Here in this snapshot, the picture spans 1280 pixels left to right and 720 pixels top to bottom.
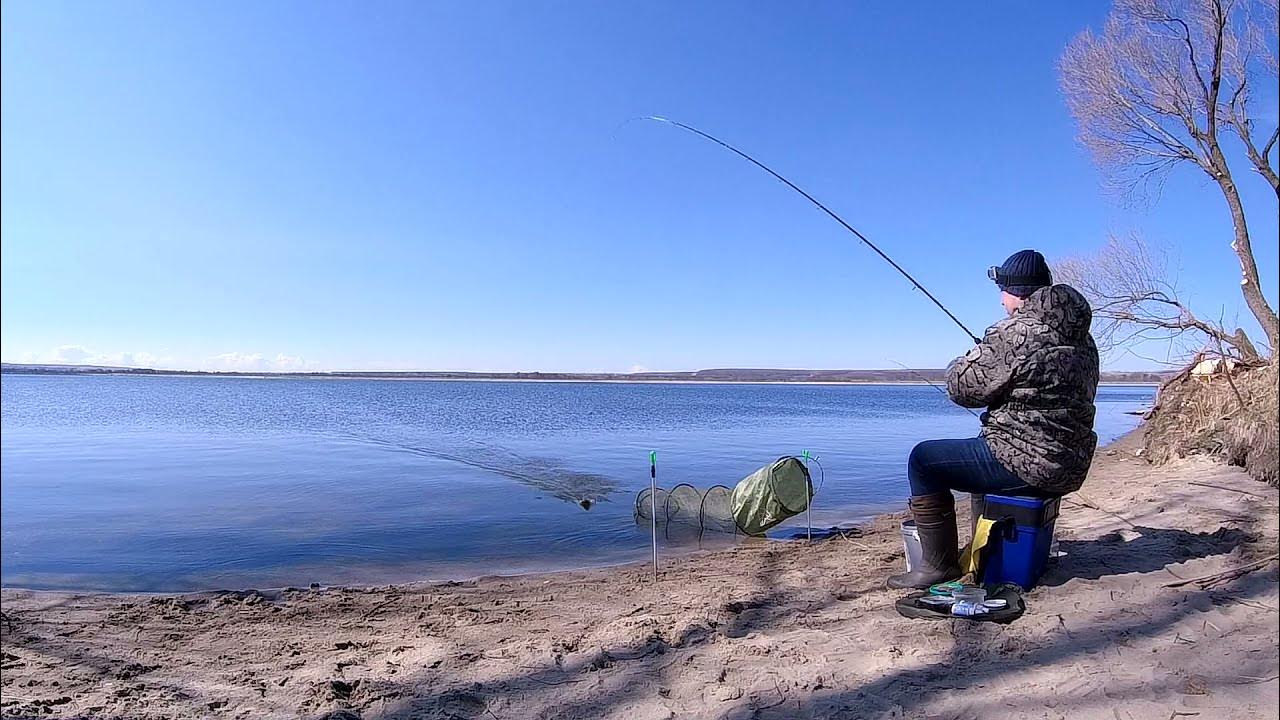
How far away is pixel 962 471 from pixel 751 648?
1.57 m

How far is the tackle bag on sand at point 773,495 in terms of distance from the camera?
30.1 feet

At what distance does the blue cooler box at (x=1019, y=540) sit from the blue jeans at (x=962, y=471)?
0.07 metres

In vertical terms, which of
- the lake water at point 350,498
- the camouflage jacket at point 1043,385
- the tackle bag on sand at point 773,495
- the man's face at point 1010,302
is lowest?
the lake water at point 350,498

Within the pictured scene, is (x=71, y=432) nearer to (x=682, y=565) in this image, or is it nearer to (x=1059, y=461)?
(x=682, y=565)

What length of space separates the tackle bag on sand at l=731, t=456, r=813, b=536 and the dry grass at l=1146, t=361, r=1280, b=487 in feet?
13.4

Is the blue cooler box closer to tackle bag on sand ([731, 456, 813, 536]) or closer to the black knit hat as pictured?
the black knit hat

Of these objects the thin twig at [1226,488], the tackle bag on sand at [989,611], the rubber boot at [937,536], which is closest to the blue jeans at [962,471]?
the rubber boot at [937,536]

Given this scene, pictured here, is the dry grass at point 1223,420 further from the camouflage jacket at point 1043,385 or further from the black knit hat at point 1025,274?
the black knit hat at point 1025,274

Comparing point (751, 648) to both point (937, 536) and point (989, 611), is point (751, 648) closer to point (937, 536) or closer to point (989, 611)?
point (989, 611)

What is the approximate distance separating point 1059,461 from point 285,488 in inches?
505

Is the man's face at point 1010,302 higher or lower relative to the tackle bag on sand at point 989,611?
higher

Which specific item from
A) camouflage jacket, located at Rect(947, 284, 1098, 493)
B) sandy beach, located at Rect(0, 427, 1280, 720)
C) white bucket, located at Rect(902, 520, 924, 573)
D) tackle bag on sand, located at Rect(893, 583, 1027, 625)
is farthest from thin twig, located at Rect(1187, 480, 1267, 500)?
white bucket, located at Rect(902, 520, 924, 573)

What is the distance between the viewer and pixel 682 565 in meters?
7.63

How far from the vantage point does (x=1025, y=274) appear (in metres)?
4.12
